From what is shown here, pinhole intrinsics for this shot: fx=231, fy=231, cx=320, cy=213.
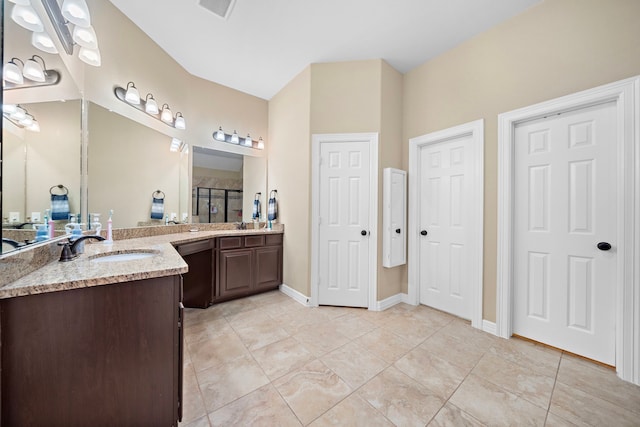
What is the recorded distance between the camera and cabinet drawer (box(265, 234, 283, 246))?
3.17 metres

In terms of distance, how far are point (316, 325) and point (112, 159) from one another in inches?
97.6

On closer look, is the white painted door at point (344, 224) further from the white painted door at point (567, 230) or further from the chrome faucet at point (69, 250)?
the chrome faucet at point (69, 250)

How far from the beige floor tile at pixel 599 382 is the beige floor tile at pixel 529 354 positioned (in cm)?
5

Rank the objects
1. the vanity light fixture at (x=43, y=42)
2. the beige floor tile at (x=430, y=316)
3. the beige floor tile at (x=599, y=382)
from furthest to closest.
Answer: the beige floor tile at (x=430, y=316) < the beige floor tile at (x=599, y=382) < the vanity light fixture at (x=43, y=42)

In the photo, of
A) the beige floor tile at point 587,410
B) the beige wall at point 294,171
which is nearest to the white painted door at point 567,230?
the beige floor tile at point 587,410

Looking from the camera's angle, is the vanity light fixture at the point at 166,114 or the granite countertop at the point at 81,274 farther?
the vanity light fixture at the point at 166,114

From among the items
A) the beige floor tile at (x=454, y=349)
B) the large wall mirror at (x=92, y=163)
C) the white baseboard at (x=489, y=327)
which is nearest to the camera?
the large wall mirror at (x=92, y=163)

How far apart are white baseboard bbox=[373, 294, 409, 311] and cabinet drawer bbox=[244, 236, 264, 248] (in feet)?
5.42

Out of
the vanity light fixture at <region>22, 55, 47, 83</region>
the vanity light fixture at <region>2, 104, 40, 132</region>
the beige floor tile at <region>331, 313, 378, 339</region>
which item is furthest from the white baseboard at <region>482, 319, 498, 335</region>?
the vanity light fixture at <region>22, 55, 47, 83</region>

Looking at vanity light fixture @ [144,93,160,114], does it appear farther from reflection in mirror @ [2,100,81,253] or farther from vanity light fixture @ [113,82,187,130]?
reflection in mirror @ [2,100,81,253]

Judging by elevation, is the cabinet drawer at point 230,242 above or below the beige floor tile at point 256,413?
above

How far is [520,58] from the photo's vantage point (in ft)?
6.76

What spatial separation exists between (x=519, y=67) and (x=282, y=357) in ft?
10.5

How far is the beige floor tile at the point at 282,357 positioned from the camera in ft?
5.50
